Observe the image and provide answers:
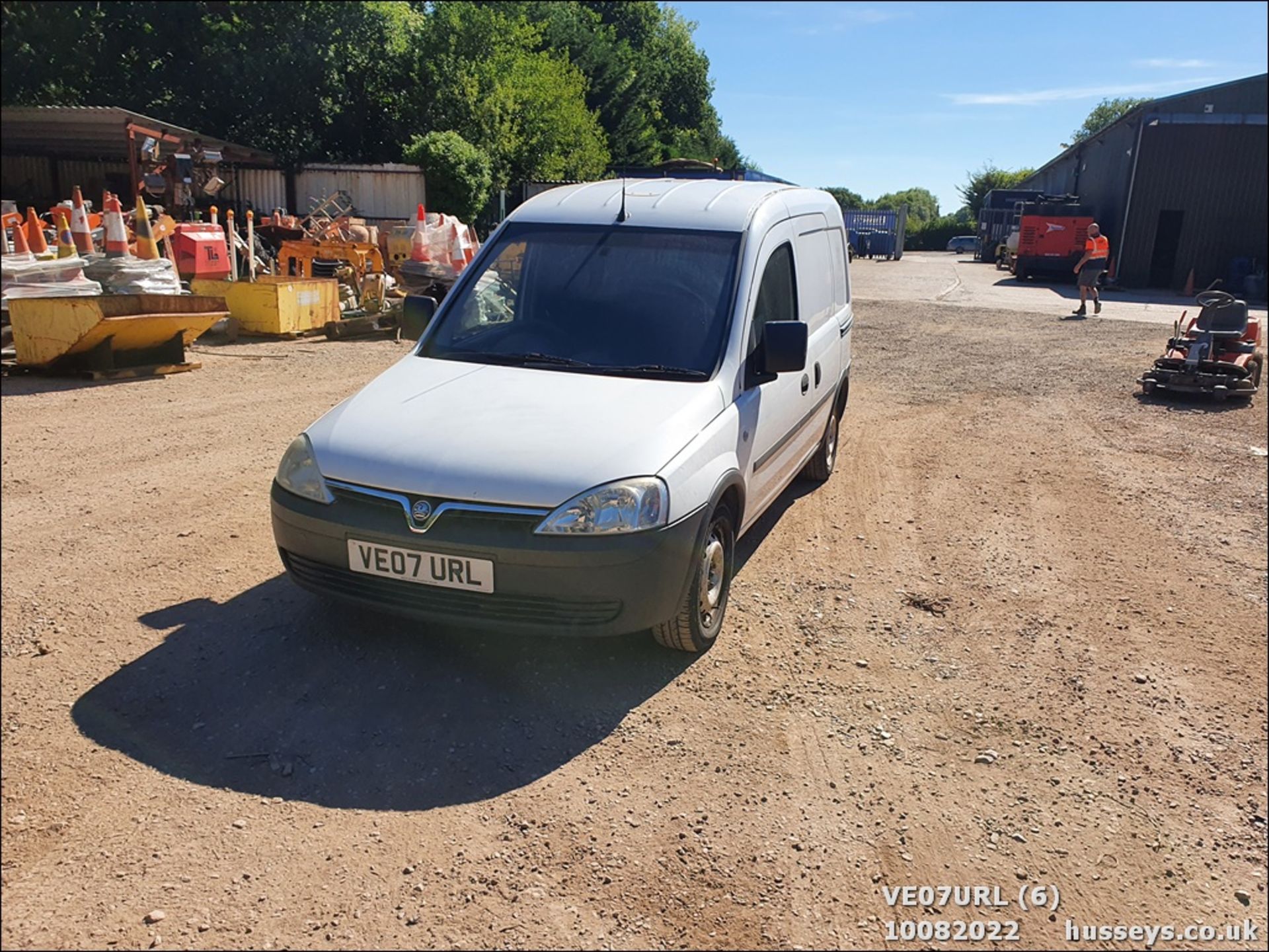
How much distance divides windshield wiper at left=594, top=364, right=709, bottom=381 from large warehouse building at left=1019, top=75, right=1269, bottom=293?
84.4 inches

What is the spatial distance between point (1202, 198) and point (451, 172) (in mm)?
18118

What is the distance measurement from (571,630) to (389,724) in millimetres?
773

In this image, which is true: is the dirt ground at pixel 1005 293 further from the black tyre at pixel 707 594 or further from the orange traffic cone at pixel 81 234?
the black tyre at pixel 707 594

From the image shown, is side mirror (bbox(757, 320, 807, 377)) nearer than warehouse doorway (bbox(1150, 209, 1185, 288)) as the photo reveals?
Yes

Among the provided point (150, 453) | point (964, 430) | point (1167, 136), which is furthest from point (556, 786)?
point (1167, 136)

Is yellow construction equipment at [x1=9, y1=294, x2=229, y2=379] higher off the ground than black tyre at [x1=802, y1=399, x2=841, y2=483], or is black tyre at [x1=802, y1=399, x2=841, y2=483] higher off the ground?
yellow construction equipment at [x1=9, y1=294, x2=229, y2=379]

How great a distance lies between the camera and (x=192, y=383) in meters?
9.29

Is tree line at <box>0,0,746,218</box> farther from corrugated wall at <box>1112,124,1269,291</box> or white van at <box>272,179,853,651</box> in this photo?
corrugated wall at <box>1112,124,1269,291</box>

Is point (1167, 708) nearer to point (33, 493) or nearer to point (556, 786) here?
point (556, 786)

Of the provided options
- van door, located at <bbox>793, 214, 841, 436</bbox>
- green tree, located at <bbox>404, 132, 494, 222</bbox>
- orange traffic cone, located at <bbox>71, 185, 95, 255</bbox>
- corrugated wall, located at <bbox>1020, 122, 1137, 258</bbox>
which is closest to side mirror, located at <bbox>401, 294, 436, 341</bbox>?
van door, located at <bbox>793, 214, 841, 436</bbox>

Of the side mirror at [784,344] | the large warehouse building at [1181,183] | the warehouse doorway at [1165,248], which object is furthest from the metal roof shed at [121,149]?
the warehouse doorway at [1165,248]

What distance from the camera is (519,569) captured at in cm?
353

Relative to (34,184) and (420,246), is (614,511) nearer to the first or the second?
(420,246)

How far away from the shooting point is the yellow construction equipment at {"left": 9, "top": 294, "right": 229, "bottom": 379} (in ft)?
13.9
